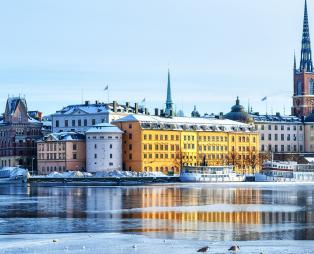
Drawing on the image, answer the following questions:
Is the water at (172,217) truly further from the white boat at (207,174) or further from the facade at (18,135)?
the facade at (18,135)

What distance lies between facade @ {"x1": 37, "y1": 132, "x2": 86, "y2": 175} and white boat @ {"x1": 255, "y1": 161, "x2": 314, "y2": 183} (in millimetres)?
28583

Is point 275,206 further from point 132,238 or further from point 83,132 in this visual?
point 83,132

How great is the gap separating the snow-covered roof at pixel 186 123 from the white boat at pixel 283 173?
Answer: 18749mm

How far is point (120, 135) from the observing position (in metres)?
144

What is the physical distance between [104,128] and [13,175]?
53.2ft

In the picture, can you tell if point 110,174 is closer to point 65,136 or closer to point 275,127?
point 65,136

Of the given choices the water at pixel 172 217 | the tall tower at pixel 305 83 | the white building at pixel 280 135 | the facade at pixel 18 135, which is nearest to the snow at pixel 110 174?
the facade at pixel 18 135

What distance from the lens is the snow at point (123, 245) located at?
139 feet

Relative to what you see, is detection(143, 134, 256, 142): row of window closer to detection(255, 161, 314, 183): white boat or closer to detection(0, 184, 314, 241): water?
detection(255, 161, 314, 183): white boat

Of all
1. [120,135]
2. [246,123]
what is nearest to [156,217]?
[120,135]

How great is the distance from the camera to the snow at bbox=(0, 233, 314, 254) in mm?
42250

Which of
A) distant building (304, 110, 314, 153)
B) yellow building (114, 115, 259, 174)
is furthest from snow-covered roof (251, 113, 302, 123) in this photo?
yellow building (114, 115, 259, 174)

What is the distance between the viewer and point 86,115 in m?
156

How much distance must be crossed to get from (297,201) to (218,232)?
29.1 metres
